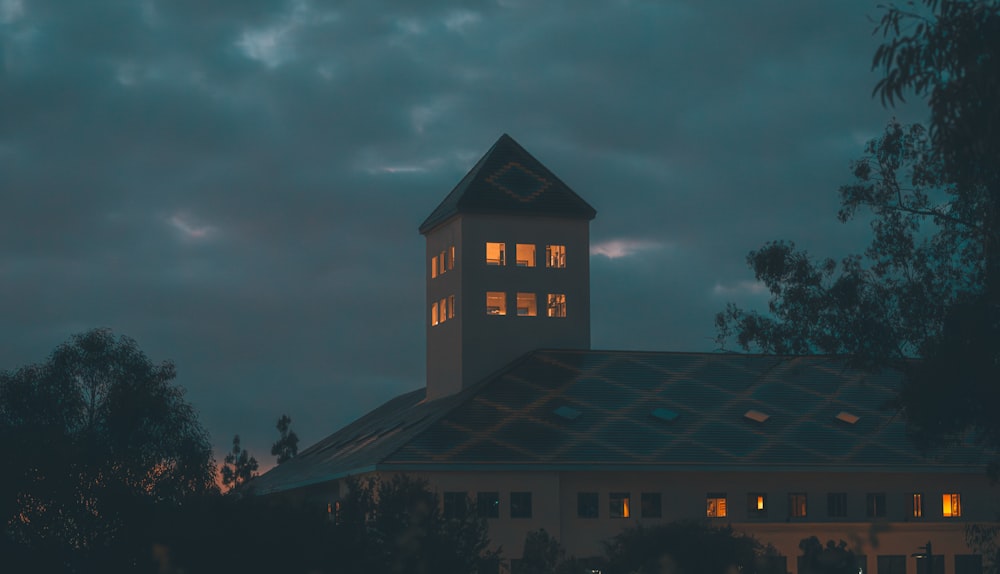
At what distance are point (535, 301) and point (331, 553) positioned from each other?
4538cm

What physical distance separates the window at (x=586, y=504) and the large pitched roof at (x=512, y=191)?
60.1 feet

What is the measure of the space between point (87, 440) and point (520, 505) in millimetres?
19001

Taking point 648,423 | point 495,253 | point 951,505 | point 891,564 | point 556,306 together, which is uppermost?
point 495,253

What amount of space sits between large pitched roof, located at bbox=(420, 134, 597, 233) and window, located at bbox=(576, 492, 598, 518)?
18.3m

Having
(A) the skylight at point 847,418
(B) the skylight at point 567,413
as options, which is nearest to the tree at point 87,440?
(B) the skylight at point 567,413

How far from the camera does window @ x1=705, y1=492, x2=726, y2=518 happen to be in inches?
2564

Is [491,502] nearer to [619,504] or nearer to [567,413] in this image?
[567,413]

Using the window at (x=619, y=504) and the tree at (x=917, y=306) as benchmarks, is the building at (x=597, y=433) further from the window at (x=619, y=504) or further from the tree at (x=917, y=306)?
the tree at (x=917, y=306)

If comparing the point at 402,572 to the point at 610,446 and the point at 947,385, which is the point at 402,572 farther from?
the point at 610,446

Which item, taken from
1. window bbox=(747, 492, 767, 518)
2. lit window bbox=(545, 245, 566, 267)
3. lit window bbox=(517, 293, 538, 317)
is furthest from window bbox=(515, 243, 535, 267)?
window bbox=(747, 492, 767, 518)

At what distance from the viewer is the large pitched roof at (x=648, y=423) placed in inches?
2450

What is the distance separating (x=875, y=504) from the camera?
6662 centimetres

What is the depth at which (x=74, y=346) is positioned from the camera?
2264 inches

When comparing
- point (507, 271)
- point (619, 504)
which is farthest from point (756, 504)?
point (507, 271)
